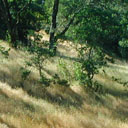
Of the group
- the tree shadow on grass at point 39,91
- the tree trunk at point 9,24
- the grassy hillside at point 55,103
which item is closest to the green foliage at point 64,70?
the grassy hillside at point 55,103

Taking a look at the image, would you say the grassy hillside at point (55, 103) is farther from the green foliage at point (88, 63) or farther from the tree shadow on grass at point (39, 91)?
the green foliage at point (88, 63)

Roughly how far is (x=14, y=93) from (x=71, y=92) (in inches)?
121

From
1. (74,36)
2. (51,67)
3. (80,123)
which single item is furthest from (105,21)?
(80,123)

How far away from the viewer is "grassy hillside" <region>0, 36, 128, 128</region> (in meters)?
5.34

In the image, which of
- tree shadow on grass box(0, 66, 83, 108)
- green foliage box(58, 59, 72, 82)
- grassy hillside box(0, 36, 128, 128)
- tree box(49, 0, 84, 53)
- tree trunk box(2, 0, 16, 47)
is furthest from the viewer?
tree trunk box(2, 0, 16, 47)

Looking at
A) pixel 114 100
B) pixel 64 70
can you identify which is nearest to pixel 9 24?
pixel 64 70

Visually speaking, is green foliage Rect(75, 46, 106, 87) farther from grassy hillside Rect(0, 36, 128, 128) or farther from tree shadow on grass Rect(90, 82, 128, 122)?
tree shadow on grass Rect(90, 82, 128, 122)

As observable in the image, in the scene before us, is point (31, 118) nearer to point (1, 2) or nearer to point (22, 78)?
point (22, 78)

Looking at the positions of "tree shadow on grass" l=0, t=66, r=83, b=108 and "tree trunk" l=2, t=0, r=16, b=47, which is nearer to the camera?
"tree shadow on grass" l=0, t=66, r=83, b=108

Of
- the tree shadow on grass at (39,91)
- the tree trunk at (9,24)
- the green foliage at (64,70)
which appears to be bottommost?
the tree shadow on grass at (39,91)

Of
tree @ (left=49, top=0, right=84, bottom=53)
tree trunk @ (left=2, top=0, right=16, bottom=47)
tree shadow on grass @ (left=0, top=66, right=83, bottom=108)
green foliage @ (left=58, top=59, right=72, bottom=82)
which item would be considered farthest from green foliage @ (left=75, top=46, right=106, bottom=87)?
tree trunk @ (left=2, top=0, right=16, bottom=47)

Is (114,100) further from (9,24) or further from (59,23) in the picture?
(59,23)

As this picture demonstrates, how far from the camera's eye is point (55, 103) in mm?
8086

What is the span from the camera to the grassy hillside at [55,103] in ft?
17.5
